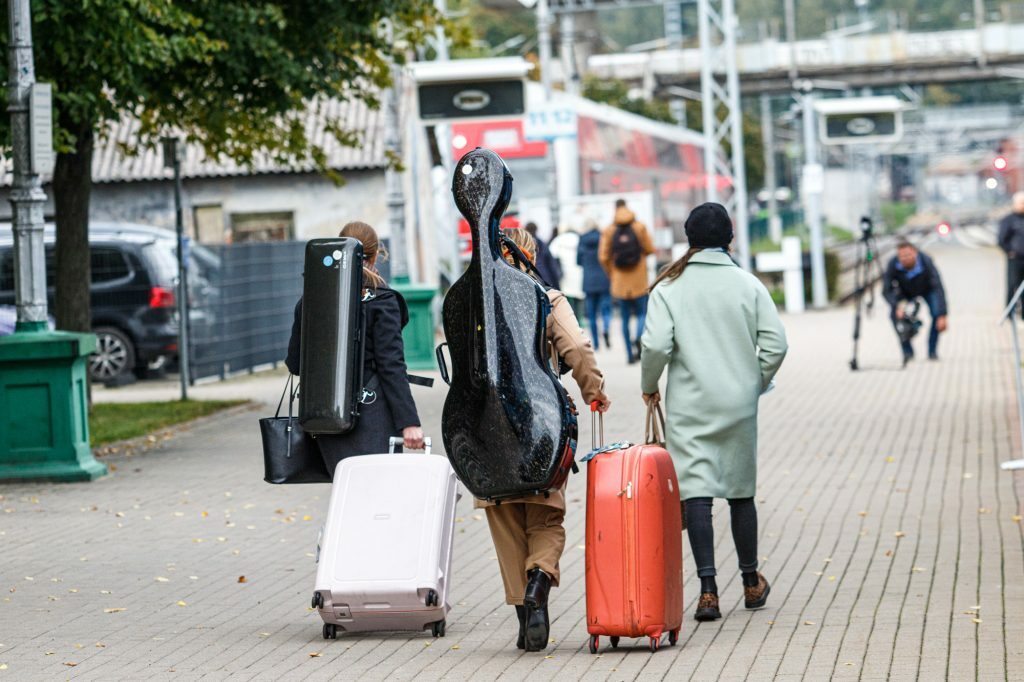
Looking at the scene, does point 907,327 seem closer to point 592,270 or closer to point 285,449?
point 592,270

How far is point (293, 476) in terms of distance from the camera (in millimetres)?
7605

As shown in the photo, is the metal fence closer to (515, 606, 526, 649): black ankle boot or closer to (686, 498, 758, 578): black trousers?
(686, 498, 758, 578): black trousers

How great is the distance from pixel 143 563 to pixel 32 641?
1967 mm

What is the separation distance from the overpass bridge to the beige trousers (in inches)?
1694

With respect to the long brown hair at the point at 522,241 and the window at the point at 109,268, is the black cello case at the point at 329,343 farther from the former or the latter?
the window at the point at 109,268

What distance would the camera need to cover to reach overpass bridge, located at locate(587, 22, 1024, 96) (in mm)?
50125

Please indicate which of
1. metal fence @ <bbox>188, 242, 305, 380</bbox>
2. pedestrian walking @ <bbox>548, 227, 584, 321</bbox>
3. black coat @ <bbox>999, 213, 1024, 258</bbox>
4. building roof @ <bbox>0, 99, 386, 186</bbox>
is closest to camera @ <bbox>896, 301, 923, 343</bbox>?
black coat @ <bbox>999, 213, 1024, 258</bbox>

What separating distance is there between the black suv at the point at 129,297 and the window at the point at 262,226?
1243 cm

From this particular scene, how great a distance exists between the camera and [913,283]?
2158cm

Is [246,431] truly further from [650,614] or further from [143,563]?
[650,614]

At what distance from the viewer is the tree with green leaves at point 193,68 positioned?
45.3ft

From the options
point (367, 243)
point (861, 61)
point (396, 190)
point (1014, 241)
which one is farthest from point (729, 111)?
point (367, 243)

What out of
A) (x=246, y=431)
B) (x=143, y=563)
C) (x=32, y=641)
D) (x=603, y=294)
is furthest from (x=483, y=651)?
(x=603, y=294)

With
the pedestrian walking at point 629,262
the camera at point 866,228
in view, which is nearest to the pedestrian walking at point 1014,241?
the camera at point 866,228
